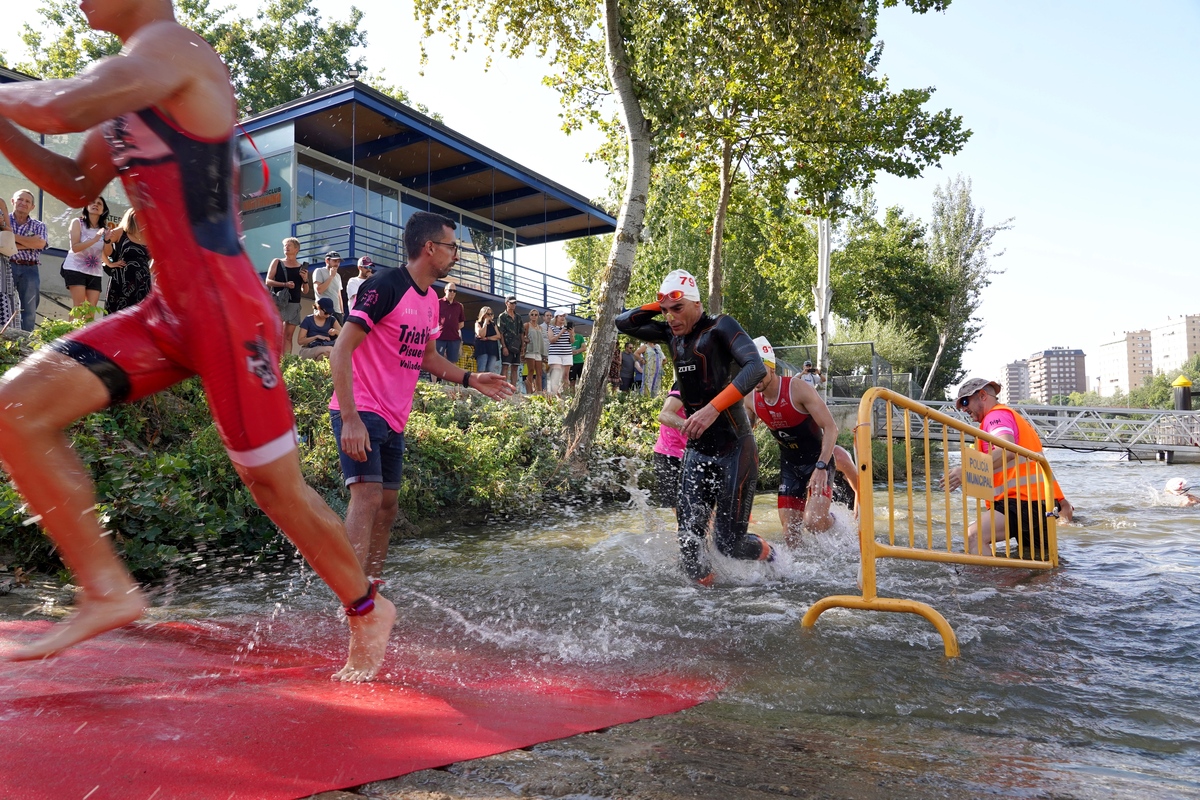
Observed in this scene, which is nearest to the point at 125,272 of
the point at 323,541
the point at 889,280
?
the point at 323,541

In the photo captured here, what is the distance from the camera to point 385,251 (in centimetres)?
2048

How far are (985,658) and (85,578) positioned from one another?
12.4 ft

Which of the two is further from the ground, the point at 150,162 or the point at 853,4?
the point at 853,4

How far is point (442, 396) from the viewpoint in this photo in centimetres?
1145

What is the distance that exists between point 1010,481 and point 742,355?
3136 millimetres

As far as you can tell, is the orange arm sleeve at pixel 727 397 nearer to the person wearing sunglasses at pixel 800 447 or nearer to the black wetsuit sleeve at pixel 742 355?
the black wetsuit sleeve at pixel 742 355

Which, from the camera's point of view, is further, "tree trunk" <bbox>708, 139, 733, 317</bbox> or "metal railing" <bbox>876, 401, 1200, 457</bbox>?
"metal railing" <bbox>876, 401, 1200, 457</bbox>

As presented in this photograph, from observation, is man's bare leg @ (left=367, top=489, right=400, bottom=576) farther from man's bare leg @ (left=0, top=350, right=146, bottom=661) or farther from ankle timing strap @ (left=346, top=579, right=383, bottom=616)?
man's bare leg @ (left=0, top=350, right=146, bottom=661)

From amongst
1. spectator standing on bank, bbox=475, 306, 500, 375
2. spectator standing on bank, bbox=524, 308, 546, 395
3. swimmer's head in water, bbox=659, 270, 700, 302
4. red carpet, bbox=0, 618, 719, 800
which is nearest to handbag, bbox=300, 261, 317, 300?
spectator standing on bank, bbox=475, 306, 500, 375

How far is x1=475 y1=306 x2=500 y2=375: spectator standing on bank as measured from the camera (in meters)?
15.0

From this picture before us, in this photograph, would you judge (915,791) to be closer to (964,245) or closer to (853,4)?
(853,4)

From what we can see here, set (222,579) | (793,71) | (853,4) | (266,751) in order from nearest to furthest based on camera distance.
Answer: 1. (266,751)
2. (222,579)
3. (853,4)
4. (793,71)

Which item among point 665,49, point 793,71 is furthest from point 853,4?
point 665,49

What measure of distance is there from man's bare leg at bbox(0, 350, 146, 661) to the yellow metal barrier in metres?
3.30
